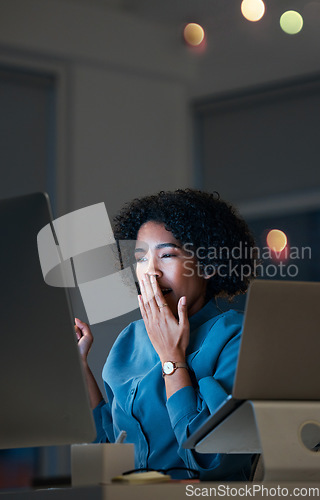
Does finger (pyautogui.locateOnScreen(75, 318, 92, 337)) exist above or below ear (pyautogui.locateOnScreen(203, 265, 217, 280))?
below

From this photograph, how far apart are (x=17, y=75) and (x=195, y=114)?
0.76m

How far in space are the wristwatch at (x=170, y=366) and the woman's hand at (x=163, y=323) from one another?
0.02 meters

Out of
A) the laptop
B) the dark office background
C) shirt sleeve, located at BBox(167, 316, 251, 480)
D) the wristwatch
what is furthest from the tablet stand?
the dark office background

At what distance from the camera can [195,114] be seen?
9.04 ft

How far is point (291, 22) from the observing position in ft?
8.61

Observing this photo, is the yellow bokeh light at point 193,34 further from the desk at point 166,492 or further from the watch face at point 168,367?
the desk at point 166,492

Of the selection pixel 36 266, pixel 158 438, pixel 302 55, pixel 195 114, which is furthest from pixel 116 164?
pixel 36 266

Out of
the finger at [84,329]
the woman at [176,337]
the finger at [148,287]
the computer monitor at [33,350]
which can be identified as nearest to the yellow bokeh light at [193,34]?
the woman at [176,337]

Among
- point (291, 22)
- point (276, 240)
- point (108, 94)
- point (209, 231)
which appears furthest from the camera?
point (108, 94)

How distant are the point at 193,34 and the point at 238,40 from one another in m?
0.21

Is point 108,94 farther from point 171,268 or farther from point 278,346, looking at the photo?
Answer: point 278,346

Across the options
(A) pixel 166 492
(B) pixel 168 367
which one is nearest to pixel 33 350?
(A) pixel 166 492

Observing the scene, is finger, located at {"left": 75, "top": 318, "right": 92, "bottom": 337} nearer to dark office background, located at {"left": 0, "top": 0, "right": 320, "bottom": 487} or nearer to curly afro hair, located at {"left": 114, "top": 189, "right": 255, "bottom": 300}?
curly afro hair, located at {"left": 114, "top": 189, "right": 255, "bottom": 300}

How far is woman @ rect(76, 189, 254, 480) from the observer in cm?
125
